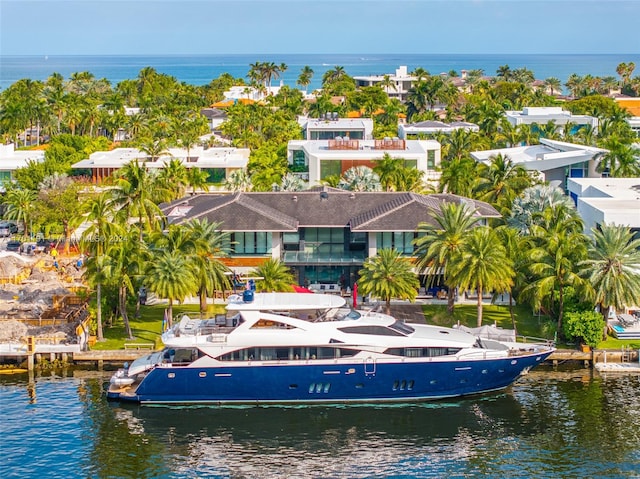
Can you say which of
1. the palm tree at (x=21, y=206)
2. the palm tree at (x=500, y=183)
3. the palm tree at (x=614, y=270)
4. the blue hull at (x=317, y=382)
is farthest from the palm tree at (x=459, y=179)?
the palm tree at (x=21, y=206)

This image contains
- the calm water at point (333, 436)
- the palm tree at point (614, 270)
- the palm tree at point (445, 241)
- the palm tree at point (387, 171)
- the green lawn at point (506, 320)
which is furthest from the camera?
the palm tree at point (387, 171)

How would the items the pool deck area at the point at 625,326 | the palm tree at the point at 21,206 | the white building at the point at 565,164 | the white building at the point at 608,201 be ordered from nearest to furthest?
the pool deck area at the point at 625,326
the white building at the point at 608,201
the palm tree at the point at 21,206
the white building at the point at 565,164

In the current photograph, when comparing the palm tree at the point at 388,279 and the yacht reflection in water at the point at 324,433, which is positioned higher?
the palm tree at the point at 388,279

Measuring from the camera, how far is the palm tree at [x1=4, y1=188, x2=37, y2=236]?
270 feet

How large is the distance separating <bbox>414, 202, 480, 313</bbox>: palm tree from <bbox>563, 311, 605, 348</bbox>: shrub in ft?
22.1

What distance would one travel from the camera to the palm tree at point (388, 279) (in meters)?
56.2

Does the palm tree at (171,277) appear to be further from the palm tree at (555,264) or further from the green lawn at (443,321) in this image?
the palm tree at (555,264)

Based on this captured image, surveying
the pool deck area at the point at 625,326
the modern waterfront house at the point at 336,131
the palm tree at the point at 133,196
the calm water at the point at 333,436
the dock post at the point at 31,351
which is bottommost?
the calm water at the point at 333,436

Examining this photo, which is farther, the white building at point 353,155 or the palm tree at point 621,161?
the white building at point 353,155

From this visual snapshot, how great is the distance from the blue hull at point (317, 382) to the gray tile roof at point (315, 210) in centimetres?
1319

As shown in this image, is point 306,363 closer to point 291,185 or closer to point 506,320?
point 506,320

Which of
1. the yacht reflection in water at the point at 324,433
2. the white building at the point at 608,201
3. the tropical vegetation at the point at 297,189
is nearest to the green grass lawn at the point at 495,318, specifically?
the tropical vegetation at the point at 297,189

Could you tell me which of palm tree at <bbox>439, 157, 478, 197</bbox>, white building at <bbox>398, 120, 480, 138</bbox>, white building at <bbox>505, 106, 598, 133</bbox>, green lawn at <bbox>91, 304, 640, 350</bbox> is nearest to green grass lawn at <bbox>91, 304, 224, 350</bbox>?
green lawn at <bbox>91, 304, 640, 350</bbox>

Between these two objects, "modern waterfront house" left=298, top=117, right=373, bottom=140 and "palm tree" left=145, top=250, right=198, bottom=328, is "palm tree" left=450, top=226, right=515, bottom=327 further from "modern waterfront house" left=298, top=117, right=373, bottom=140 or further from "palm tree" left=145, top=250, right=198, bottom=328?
"modern waterfront house" left=298, top=117, right=373, bottom=140
